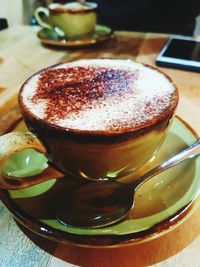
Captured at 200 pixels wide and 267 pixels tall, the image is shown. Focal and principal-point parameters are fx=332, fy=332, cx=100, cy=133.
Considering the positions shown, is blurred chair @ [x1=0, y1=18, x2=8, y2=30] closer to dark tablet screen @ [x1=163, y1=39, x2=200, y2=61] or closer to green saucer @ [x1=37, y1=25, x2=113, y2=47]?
green saucer @ [x1=37, y1=25, x2=113, y2=47]

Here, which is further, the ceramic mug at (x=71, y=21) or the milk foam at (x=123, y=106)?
the ceramic mug at (x=71, y=21)

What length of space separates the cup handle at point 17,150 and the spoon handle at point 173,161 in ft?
0.44

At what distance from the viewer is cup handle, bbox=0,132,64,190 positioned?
0.40 m

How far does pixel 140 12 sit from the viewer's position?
80.3 inches

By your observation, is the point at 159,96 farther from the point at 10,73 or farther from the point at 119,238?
the point at 10,73

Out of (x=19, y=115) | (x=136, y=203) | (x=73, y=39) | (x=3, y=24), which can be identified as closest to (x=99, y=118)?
(x=136, y=203)

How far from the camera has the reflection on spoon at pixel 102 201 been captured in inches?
16.0

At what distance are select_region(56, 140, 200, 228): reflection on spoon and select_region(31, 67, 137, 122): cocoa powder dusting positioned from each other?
11cm

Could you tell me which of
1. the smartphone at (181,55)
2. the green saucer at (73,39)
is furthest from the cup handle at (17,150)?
the green saucer at (73,39)

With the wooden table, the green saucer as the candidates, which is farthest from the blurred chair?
the green saucer

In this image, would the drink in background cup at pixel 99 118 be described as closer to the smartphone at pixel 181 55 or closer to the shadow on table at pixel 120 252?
the shadow on table at pixel 120 252

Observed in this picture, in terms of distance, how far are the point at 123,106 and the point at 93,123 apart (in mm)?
61

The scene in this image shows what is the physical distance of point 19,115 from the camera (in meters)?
0.72

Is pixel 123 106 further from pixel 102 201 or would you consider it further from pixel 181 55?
pixel 181 55
